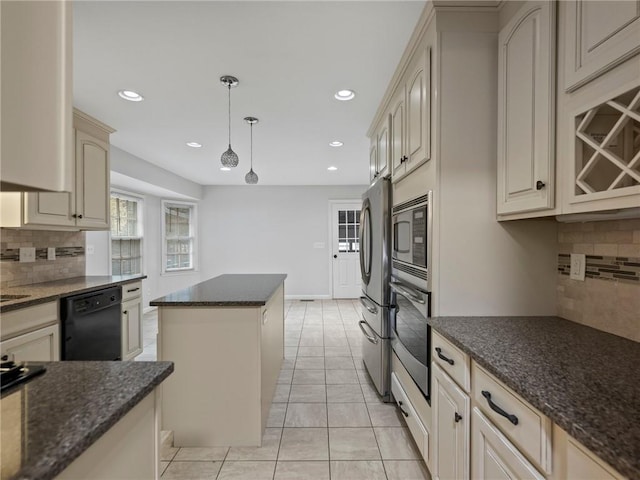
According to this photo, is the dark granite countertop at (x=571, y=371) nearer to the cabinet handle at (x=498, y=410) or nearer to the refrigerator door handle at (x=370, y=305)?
the cabinet handle at (x=498, y=410)

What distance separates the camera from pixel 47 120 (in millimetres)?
561

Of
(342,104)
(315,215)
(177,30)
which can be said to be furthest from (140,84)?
(315,215)

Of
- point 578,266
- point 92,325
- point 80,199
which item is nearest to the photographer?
point 578,266

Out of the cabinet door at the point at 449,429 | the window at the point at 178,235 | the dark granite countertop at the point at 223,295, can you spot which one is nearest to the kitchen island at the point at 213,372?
the dark granite countertop at the point at 223,295

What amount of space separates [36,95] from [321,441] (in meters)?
2.17

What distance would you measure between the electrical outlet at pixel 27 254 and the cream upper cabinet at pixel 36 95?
2783 millimetres

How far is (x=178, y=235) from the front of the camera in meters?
6.25

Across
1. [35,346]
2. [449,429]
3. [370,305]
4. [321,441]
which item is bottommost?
[321,441]

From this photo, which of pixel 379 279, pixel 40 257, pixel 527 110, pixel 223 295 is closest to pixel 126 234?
pixel 40 257

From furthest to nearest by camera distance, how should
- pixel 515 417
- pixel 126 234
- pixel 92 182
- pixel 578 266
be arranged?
pixel 126 234 < pixel 92 182 < pixel 578 266 < pixel 515 417

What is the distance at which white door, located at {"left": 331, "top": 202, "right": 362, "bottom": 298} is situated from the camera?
6.64m

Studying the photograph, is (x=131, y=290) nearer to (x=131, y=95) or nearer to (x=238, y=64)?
(x=131, y=95)

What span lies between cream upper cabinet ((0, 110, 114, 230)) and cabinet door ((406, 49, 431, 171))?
2507mm

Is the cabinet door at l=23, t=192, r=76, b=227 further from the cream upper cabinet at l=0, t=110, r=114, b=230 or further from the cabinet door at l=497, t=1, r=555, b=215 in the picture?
the cabinet door at l=497, t=1, r=555, b=215
